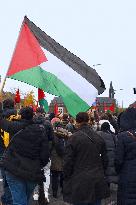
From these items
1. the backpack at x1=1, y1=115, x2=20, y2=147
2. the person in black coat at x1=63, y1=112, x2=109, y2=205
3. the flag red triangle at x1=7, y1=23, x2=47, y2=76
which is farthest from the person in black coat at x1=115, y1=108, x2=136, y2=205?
the flag red triangle at x1=7, y1=23, x2=47, y2=76

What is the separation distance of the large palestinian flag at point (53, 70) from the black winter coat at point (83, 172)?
1263mm

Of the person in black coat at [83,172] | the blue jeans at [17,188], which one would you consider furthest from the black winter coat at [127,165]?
the blue jeans at [17,188]

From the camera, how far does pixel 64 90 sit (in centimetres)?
782

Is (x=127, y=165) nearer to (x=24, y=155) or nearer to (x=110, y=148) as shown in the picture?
(x=24, y=155)

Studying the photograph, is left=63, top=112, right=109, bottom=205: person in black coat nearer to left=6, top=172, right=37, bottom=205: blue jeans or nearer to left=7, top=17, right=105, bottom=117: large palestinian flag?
left=6, top=172, right=37, bottom=205: blue jeans

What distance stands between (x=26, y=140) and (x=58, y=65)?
1526mm

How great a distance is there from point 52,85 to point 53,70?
239 millimetres

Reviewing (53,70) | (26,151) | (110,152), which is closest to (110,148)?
(110,152)

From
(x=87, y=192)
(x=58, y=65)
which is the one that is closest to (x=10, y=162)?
(x=87, y=192)

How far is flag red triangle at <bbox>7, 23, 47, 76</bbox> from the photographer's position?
24.7ft

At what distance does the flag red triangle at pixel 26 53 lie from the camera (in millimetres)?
7520

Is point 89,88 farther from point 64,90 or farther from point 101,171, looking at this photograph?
point 101,171

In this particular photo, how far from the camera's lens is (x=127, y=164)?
6.86m

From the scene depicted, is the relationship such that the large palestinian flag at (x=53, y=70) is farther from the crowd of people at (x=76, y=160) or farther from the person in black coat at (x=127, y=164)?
the person in black coat at (x=127, y=164)
